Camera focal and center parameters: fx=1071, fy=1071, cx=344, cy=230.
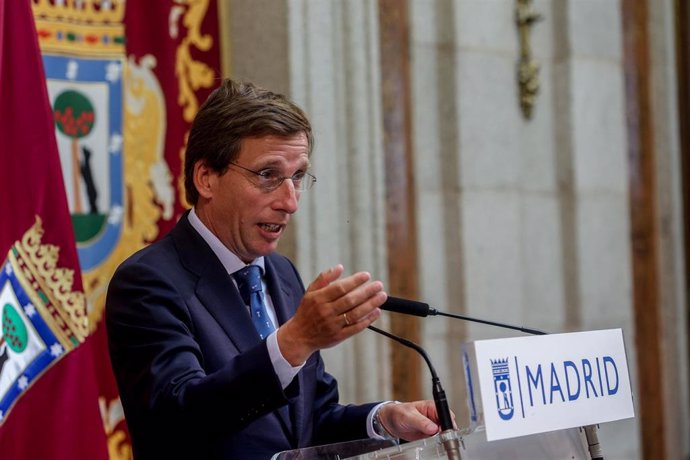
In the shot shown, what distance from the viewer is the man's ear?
2.45 m

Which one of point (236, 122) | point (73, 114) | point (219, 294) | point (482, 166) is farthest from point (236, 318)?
point (482, 166)

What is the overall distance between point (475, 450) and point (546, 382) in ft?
0.61

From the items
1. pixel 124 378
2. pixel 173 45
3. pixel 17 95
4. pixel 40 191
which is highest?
pixel 173 45

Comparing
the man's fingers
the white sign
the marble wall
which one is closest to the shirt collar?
the man's fingers

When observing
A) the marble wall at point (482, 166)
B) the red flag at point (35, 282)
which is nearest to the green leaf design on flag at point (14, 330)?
the red flag at point (35, 282)

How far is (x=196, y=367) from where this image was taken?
2123 millimetres

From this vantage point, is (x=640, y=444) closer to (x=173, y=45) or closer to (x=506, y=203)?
(x=506, y=203)

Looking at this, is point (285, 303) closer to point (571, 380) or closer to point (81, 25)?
point (571, 380)

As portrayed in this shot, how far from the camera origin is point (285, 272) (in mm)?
2641

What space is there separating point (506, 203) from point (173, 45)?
67.9 inches

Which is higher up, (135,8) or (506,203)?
(135,8)

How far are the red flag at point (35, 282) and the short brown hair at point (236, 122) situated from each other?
57 centimetres

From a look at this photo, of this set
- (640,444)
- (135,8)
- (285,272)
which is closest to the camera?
(285,272)

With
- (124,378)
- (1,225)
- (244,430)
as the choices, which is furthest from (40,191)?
(244,430)
